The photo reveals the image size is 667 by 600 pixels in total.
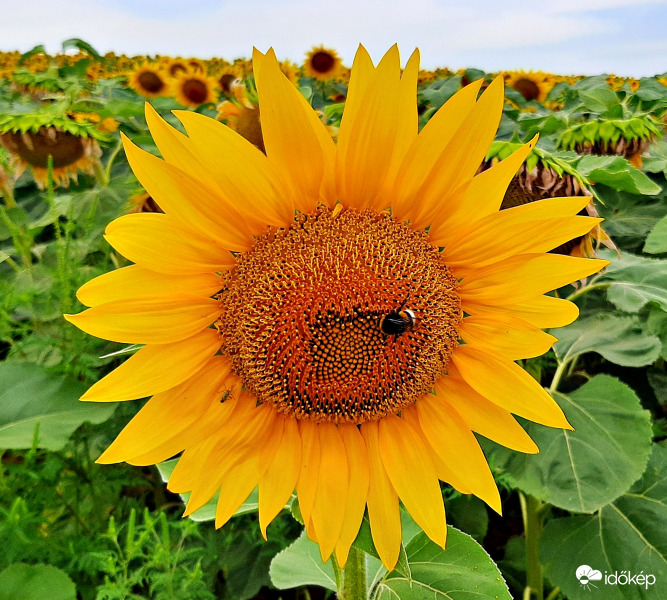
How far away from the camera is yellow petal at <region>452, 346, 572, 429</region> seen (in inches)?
21.8

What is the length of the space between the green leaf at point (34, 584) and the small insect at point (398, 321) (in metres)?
0.54

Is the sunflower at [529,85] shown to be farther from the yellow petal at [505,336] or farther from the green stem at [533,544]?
the yellow petal at [505,336]

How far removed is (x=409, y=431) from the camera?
617mm

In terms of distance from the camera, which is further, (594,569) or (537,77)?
(537,77)

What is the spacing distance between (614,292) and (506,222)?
0.53 meters

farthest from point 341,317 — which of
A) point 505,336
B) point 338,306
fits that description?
point 505,336

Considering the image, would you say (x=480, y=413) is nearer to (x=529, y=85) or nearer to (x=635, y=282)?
(x=635, y=282)

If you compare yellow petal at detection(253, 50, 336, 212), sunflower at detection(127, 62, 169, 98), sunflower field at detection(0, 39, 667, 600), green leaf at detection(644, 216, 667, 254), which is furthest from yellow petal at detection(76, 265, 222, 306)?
sunflower at detection(127, 62, 169, 98)

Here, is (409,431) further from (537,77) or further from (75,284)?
(537,77)

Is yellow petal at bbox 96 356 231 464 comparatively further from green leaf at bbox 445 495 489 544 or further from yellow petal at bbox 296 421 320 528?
green leaf at bbox 445 495 489 544

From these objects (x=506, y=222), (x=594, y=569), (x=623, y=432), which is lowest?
(x=594, y=569)

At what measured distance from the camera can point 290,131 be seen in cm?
51

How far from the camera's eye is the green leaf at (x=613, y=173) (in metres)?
0.88

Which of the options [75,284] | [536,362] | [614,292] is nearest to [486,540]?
[536,362]
